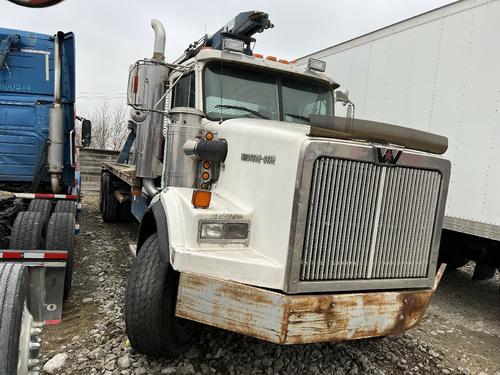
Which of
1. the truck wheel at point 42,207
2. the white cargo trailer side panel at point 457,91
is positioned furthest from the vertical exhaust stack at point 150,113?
the white cargo trailer side panel at point 457,91

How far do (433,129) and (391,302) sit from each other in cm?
335

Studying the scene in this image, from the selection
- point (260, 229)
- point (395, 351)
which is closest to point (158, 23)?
point (260, 229)

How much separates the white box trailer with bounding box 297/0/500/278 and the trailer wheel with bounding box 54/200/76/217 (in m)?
4.14

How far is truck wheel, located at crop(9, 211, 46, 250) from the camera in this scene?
4062mm

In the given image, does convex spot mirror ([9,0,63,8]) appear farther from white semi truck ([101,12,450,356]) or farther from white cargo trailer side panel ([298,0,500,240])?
white cargo trailer side panel ([298,0,500,240])

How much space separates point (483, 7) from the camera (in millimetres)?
4855

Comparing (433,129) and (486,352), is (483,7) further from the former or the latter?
(486,352)

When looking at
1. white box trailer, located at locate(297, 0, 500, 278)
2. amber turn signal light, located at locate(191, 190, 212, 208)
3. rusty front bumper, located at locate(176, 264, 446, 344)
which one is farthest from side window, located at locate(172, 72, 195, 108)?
white box trailer, located at locate(297, 0, 500, 278)

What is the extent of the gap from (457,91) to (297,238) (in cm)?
378

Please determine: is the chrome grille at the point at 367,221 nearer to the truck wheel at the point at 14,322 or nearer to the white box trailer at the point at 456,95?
the truck wheel at the point at 14,322

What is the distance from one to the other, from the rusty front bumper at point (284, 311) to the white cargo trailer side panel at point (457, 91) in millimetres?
2641

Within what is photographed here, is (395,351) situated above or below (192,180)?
below

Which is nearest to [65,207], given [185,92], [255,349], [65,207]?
[65,207]

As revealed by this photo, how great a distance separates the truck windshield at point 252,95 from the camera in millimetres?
3973
